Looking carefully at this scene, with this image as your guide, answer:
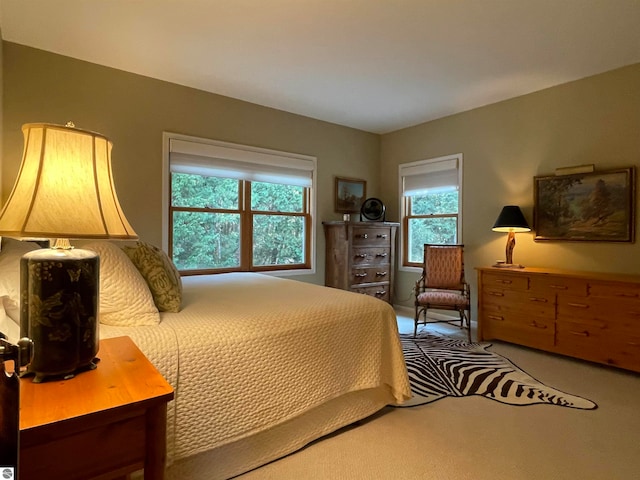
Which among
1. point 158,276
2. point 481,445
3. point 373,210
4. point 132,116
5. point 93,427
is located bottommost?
point 481,445

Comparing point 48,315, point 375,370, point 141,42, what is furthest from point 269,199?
point 48,315

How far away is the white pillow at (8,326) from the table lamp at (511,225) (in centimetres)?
370

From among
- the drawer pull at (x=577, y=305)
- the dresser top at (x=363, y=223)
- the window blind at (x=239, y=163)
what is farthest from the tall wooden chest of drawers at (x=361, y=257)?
the drawer pull at (x=577, y=305)

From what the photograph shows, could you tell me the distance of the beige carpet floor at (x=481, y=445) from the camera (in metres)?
1.65

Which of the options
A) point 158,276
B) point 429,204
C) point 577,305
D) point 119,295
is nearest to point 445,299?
point 577,305

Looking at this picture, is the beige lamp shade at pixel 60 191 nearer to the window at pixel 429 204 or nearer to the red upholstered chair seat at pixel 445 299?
the red upholstered chair seat at pixel 445 299

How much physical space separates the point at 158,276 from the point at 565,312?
3.18 m

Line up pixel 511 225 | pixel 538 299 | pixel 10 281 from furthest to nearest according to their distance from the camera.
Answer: pixel 511 225
pixel 538 299
pixel 10 281

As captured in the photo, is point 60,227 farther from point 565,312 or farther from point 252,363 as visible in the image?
point 565,312

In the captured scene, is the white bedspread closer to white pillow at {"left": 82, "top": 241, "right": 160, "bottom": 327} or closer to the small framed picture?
white pillow at {"left": 82, "top": 241, "right": 160, "bottom": 327}

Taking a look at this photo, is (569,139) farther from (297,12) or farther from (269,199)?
(269,199)

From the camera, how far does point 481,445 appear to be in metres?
1.87

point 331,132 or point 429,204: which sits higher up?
point 331,132

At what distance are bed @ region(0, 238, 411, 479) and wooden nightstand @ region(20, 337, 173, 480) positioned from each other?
40cm
